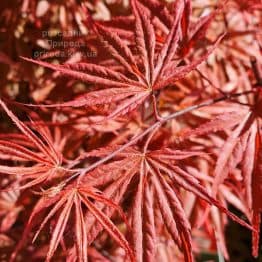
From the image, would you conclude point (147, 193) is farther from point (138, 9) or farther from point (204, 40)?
point (204, 40)

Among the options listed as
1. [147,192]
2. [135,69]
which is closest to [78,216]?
[147,192]

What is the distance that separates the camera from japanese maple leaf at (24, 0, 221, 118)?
770mm

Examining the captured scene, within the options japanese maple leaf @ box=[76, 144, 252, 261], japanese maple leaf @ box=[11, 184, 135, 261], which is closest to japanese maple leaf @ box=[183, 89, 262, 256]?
japanese maple leaf @ box=[76, 144, 252, 261]

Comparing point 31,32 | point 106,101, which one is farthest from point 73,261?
point 31,32

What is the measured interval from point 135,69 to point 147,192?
214 mm

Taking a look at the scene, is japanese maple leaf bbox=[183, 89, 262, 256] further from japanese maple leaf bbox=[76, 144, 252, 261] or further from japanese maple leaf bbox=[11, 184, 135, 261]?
japanese maple leaf bbox=[11, 184, 135, 261]

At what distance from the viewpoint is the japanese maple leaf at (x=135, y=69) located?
770 millimetres

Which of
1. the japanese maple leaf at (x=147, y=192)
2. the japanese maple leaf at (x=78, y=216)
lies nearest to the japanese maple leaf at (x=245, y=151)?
the japanese maple leaf at (x=147, y=192)

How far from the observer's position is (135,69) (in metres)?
0.81

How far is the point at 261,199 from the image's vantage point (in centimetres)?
83

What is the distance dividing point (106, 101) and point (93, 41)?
397 millimetres

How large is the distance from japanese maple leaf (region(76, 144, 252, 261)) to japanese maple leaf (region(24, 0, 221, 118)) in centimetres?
10

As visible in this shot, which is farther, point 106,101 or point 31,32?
point 31,32

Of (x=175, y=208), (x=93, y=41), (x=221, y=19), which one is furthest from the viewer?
(x=221, y=19)
